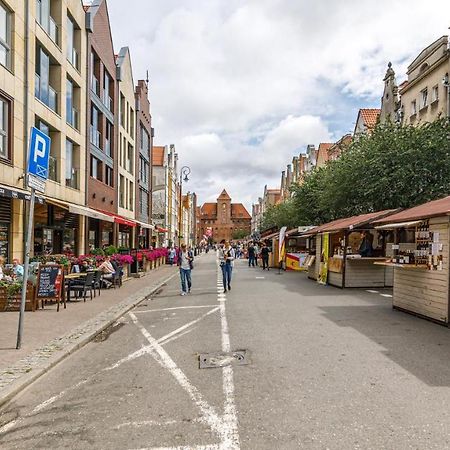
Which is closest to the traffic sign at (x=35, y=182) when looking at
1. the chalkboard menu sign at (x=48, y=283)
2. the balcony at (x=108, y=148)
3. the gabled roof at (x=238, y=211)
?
the chalkboard menu sign at (x=48, y=283)

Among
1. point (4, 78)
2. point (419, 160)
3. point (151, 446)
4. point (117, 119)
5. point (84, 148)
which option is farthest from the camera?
point (117, 119)

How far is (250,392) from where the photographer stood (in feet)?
17.2

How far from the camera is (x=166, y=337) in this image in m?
8.71

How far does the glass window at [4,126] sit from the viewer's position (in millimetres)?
15484

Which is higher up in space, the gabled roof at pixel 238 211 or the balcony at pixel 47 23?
the gabled roof at pixel 238 211

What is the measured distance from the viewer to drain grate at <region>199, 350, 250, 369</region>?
655 centimetres

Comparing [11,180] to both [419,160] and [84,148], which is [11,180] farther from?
[419,160]

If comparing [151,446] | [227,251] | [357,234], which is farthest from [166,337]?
[357,234]

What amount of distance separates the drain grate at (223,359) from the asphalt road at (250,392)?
0.43 ft

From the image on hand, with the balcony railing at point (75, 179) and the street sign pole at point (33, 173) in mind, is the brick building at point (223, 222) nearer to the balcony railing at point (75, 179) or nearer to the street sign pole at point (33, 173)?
the balcony railing at point (75, 179)

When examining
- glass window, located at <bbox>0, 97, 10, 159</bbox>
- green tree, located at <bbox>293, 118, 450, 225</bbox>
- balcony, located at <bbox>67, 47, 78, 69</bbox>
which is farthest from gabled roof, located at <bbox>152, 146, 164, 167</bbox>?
glass window, located at <bbox>0, 97, 10, 159</bbox>

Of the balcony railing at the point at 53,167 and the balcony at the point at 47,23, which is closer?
the balcony at the point at 47,23

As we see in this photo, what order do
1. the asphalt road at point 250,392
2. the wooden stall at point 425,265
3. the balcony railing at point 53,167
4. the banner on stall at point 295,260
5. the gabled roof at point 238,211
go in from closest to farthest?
the asphalt road at point 250,392 < the wooden stall at point 425,265 < the balcony railing at point 53,167 < the banner on stall at point 295,260 < the gabled roof at point 238,211

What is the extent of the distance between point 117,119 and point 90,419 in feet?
98.8
